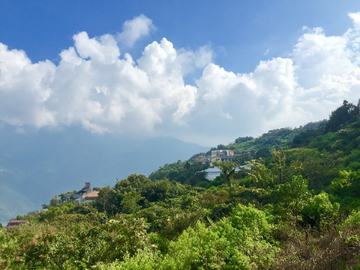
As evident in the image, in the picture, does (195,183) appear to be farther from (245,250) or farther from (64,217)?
(245,250)

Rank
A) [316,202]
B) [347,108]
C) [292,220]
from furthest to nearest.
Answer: [347,108]
[316,202]
[292,220]

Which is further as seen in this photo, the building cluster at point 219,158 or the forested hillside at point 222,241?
the building cluster at point 219,158

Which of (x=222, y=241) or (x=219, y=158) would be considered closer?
(x=222, y=241)

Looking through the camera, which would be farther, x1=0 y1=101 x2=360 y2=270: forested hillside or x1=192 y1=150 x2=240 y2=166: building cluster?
x1=192 y1=150 x2=240 y2=166: building cluster

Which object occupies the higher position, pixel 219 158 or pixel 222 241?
pixel 219 158

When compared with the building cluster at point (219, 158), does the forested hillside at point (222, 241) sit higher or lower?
→ lower

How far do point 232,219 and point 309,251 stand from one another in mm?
4561

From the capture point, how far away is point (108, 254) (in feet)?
29.1

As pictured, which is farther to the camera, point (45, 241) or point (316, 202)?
point (316, 202)

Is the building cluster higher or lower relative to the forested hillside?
higher

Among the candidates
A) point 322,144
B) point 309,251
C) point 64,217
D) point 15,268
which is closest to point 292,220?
point 309,251

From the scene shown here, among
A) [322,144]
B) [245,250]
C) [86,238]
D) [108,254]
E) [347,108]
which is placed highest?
[347,108]

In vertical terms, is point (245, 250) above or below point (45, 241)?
below

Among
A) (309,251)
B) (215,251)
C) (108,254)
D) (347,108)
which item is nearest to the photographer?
(309,251)
